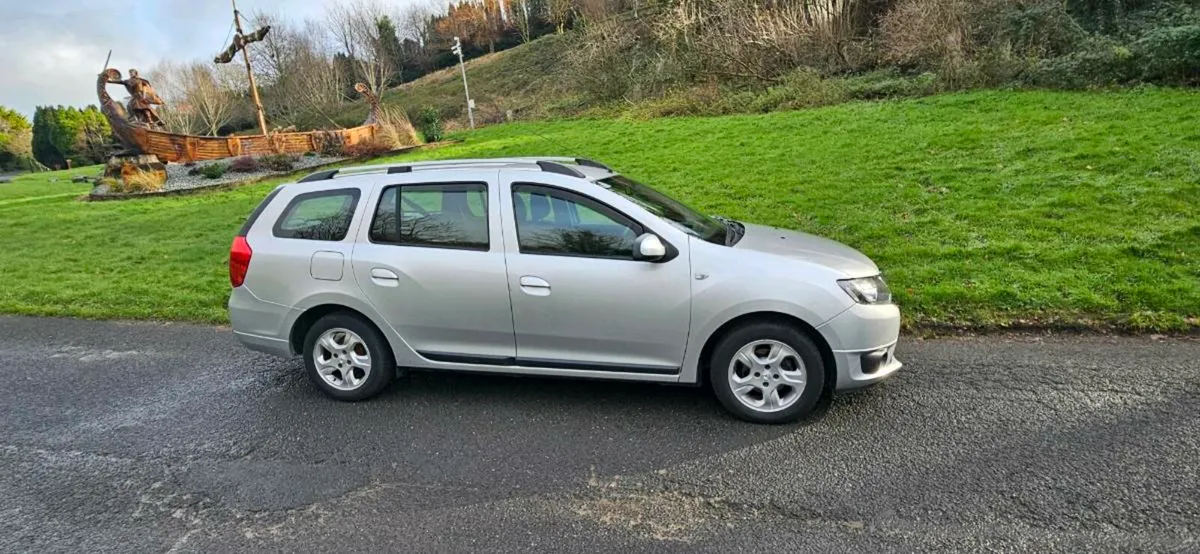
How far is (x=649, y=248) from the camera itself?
3785 mm

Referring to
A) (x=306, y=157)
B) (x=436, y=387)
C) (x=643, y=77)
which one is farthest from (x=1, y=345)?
(x=643, y=77)

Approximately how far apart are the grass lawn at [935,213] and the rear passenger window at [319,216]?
302 cm

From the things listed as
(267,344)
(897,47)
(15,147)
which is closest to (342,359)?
(267,344)

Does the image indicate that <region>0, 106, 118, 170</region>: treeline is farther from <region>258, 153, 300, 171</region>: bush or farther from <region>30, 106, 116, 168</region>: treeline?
<region>258, 153, 300, 171</region>: bush

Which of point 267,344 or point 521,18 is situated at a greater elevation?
point 521,18

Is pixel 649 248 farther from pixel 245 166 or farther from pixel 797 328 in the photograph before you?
pixel 245 166

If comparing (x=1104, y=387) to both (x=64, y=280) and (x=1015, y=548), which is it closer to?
(x=1015, y=548)

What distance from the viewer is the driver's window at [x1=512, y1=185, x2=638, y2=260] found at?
3.99 meters

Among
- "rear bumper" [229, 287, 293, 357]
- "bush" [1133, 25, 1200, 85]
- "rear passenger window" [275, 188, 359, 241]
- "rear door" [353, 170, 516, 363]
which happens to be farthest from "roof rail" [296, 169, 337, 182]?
"bush" [1133, 25, 1200, 85]

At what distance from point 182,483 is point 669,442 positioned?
2710 millimetres

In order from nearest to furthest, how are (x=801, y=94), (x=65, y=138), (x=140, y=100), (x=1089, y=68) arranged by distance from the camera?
(x=1089, y=68)
(x=801, y=94)
(x=140, y=100)
(x=65, y=138)

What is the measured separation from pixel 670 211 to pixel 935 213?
4926 millimetres

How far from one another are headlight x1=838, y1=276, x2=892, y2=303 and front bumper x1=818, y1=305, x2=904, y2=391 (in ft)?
0.19

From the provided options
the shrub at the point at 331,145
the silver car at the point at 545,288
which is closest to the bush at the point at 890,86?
the silver car at the point at 545,288
